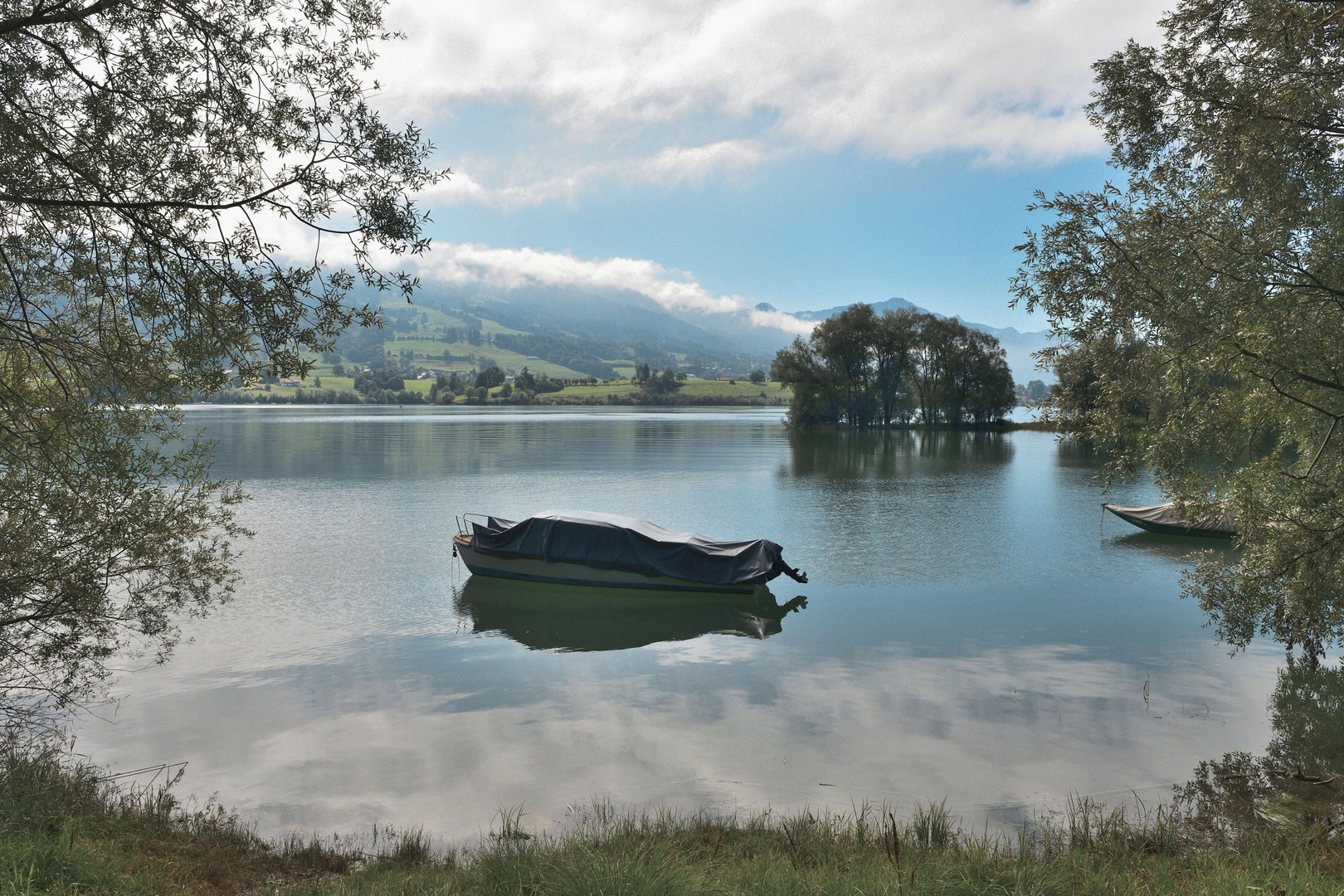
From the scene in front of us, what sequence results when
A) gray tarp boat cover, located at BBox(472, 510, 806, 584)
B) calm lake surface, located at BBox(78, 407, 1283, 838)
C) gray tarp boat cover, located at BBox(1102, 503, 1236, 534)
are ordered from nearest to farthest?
1. calm lake surface, located at BBox(78, 407, 1283, 838)
2. gray tarp boat cover, located at BBox(472, 510, 806, 584)
3. gray tarp boat cover, located at BBox(1102, 503, 1236, 534)

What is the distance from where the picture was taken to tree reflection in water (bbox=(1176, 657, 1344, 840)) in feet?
35.6

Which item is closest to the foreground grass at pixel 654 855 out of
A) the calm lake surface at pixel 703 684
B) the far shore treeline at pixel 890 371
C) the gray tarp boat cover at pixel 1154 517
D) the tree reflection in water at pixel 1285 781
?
the tree reflection in water at pixel 1285 781

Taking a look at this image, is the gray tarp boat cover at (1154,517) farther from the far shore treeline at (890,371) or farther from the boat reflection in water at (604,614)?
the far shore treeline at (890,371)

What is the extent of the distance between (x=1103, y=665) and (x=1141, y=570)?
13.0 metres

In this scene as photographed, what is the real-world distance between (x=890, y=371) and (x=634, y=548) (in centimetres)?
10810

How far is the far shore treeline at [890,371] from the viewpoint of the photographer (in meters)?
120

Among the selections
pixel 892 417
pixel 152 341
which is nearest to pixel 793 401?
pixel 892 417

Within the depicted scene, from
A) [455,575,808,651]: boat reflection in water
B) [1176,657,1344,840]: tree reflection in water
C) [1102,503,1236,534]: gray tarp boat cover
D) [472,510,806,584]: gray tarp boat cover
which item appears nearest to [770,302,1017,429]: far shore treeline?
[1102,503,1236,534]: gray tarp boat cover

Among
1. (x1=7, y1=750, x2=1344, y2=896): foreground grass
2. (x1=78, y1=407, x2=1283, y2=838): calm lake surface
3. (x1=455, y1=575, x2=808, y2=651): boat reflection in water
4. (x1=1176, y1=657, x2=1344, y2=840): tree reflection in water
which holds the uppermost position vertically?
(x1=7, y1=750, x2=1344, y2=896): foreground grass

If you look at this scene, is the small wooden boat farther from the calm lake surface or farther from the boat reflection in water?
the boat reflection in water

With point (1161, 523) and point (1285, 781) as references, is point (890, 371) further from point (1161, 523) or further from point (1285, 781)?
point (1285, 781)

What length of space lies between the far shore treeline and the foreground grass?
4403 inches

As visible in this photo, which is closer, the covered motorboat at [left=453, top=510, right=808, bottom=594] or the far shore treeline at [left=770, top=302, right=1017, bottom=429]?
the covered motorboat at [left=453, top=510, right=808, bottom=594]

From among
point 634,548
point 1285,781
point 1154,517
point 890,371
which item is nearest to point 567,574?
point 634,548
